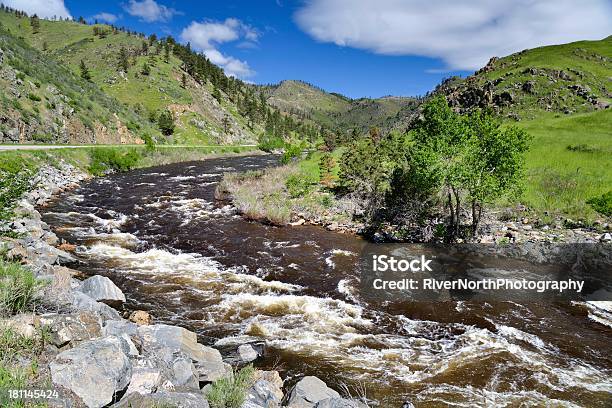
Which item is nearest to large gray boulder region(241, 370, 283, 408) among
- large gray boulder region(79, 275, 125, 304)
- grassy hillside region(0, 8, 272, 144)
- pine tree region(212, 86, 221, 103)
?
large gray boulder region(79, 275, 125, 304)

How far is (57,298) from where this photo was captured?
780 centimetres

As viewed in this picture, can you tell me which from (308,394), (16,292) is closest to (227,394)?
(308,394)

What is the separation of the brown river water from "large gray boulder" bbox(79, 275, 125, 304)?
53 cm

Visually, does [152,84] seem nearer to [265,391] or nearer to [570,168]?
[570,168]

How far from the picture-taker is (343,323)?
39.3 ft

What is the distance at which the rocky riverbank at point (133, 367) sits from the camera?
5.52m

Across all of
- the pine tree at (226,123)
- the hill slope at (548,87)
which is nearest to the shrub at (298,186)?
the hill slope at (548,87)

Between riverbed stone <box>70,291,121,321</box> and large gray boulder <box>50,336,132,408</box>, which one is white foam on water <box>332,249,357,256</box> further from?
large gray boulder <box>50,336,132,408</box>

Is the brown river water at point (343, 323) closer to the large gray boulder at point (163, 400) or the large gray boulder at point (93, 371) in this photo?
the large gray boulder at point (163, 400)

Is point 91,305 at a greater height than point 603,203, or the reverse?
point 603,203

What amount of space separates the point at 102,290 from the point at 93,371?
7.17m

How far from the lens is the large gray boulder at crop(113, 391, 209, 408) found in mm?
5441

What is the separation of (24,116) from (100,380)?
177ft

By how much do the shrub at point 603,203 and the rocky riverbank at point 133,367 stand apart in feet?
63.1
